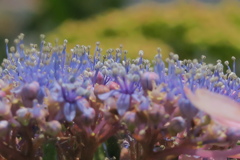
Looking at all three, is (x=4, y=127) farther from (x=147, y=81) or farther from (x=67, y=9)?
(x=67, y=9)

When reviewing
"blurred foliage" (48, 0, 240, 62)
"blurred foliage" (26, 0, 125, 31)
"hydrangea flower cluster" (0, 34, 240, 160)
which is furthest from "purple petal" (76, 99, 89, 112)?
"blurred foliage" (26, 0, 125, 31)

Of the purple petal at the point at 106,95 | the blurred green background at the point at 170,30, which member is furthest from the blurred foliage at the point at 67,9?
the purple petal at the point at 106,95

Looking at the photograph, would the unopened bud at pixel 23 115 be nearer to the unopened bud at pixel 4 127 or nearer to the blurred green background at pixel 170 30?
the unopened bud at pixel 4 127

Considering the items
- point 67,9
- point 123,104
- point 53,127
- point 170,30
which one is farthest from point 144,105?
point 67,9

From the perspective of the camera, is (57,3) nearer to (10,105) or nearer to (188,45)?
(188,45)

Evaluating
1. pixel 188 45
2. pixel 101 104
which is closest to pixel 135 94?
pixel 101 104

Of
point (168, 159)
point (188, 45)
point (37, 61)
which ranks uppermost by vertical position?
point (188, 45)

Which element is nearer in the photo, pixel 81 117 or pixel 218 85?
pixel 81 117
